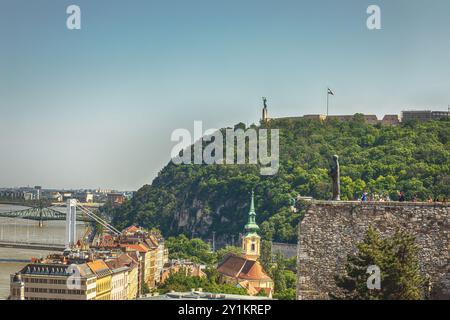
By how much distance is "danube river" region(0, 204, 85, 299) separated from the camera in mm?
92062

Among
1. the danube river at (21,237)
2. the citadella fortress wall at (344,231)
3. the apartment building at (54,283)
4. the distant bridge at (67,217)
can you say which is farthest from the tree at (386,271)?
the distant bridge at (67,217)

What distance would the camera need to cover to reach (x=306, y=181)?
438 ft

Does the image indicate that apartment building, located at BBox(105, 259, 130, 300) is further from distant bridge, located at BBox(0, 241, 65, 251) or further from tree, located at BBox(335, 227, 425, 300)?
tree, located at BBox(335, 227, 425, 300)

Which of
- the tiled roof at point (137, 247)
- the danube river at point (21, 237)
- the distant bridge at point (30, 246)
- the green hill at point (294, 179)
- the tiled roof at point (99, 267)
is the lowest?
the danube river at point (21, 237)

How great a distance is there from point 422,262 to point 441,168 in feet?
350

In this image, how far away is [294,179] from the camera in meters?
138

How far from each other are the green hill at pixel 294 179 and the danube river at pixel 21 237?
46.0 ft

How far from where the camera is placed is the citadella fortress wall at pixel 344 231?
1560 cm

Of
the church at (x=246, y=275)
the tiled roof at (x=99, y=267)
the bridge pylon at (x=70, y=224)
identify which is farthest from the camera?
the bridge pylon at (x=70, y=224)

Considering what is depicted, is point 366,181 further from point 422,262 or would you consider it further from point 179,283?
point 422,262

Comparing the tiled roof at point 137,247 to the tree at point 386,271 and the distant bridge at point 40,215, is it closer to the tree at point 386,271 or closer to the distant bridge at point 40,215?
the distant bridge at point 40,215

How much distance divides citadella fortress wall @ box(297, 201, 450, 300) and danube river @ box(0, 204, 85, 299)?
58.5 metres

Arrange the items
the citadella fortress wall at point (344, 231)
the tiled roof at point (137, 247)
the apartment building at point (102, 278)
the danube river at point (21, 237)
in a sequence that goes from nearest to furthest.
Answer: the citadella fortress wall at point (344, 231)
the apartment building at point (102, 278)
the danube river at point (21, 237)
the tiled roof at point (137, 247)
